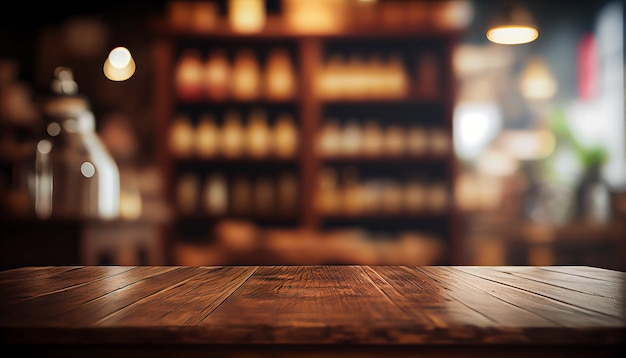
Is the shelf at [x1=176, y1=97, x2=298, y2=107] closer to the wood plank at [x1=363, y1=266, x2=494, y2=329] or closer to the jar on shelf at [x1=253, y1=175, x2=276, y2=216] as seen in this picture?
the jar on shelf at [x1=253, y1=175, x2=276, y2=216]

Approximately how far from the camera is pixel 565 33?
23.1ft

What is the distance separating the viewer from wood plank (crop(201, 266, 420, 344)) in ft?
2.16

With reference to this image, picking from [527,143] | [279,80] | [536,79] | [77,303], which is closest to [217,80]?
[279,80]

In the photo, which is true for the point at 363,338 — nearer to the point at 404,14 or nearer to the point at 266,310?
the point at 266,310

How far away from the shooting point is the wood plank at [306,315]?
66 centimetres

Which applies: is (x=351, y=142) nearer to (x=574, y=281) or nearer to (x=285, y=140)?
(x=285, y=140)

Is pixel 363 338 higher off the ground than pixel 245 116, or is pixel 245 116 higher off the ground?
pixel 245 116

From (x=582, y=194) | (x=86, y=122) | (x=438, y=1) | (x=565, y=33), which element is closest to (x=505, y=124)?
(x=565, y=33)

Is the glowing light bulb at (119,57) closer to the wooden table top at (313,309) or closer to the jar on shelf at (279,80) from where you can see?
the jar on shelf at (279,80)

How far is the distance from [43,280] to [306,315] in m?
0.64

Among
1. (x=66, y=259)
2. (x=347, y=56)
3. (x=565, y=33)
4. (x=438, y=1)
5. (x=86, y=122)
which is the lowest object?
(x=66, y=259)

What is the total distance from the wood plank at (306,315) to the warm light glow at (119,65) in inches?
168

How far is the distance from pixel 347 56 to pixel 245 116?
81 centimetres

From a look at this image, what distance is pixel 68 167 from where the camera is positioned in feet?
8.54
